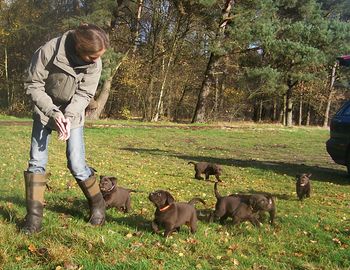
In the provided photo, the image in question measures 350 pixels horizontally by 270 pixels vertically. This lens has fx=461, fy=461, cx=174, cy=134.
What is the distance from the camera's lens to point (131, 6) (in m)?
33.1

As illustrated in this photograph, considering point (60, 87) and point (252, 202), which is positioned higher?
point (60, 87)

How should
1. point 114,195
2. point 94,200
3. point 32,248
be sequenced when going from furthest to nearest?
point 114,195, point 94,200, point 32,248

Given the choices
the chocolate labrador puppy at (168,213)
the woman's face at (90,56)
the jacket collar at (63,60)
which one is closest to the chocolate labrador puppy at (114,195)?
the chocolate labrador puppy at (168,213)

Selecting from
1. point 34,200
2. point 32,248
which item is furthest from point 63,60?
point 32,248

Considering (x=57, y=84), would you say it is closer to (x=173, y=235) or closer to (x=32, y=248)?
(x=32, y=248)

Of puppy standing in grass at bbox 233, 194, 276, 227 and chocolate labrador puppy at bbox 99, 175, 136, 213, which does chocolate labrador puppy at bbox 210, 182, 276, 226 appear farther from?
chocolate labrador puppy at bbox 99, 175, 136, 213

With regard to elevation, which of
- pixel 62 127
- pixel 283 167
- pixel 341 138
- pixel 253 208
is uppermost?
pixel 62 127

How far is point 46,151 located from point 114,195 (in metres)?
1.29

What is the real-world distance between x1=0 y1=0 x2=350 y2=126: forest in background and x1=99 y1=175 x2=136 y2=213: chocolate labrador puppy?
2254 cm

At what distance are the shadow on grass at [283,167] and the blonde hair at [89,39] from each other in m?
7.44

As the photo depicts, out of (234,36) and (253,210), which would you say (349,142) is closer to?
(253,210)

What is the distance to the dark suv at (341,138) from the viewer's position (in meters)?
10.6

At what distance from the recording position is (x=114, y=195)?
597 centimetres

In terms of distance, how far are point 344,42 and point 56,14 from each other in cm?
2116
